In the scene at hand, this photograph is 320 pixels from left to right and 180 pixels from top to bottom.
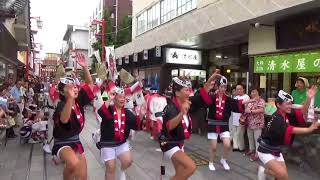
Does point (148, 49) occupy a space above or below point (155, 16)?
below

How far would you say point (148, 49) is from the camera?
2038 cm

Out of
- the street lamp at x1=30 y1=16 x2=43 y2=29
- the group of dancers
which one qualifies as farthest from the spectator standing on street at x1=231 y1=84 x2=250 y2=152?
the street lamp at x1=30 y1=16 x2=43 y2=29

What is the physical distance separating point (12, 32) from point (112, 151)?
1862 centimetres

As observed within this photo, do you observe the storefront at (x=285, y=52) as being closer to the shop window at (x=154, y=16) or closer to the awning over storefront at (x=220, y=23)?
the awning over storefront at (x=220, y=23)

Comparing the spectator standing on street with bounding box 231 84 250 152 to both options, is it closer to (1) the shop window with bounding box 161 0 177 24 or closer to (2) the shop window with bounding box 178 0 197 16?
(2) the shop window with bounding box 178 0 197 16

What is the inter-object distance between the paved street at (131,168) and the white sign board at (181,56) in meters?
7.69

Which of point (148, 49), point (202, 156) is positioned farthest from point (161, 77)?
point (202, 156)

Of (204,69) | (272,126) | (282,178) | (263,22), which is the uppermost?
(263,22)

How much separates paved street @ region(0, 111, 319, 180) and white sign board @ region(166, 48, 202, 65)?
769cm

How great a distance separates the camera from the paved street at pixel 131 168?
7.79m

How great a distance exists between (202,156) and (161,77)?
10.7 m

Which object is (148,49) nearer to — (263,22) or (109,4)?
(263,22)

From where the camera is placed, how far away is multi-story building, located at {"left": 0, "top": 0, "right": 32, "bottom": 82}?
38.9ft

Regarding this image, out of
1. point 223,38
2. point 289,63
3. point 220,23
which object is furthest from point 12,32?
point 289,63
